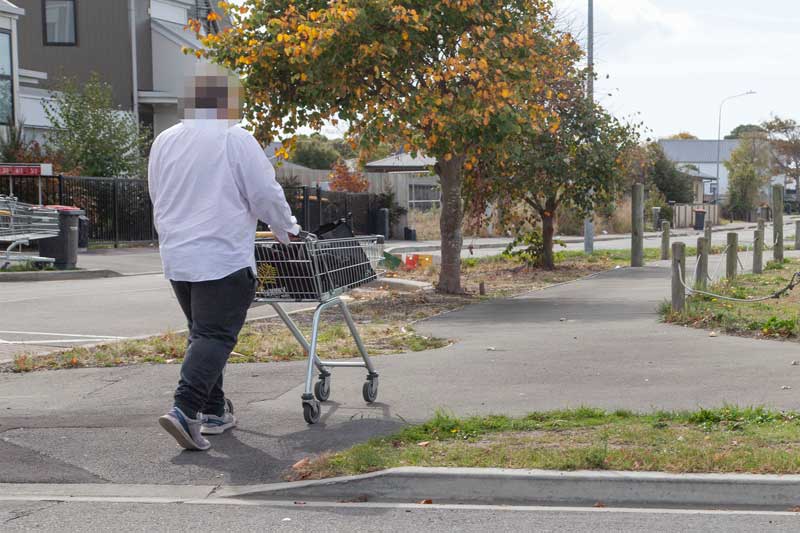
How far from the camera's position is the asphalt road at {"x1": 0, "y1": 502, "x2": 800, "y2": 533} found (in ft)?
15.9

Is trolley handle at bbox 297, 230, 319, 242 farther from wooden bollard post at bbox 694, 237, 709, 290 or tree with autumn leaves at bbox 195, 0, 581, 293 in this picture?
wooden bollard post at bbox 694, 237, 709, 290

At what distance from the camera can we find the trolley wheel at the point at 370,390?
734cm

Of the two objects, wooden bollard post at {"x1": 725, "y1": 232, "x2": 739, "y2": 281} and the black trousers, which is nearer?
the black trousers

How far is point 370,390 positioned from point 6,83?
80.8 feet

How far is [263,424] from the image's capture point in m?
6.86

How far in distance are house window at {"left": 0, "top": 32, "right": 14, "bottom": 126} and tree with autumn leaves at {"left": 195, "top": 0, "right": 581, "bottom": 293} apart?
1639 centimetres

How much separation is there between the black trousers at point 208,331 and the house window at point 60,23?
34339 millimetres

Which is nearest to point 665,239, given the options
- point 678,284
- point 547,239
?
point 547,239

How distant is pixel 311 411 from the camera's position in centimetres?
667

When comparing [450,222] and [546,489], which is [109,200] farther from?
[546,489]

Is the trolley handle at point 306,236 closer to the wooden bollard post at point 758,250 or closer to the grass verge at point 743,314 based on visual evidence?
the grass verge at point 743,314

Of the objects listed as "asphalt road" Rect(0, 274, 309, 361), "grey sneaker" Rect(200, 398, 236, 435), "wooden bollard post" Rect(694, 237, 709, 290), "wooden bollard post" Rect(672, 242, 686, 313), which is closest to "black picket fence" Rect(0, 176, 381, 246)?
"asphalt road" Rect(0, 274, 309, 361)

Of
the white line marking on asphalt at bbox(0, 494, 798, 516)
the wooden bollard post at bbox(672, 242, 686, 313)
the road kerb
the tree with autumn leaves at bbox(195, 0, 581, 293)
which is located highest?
the tree with autumn leaves at bbox(195, 0, 581, 293)

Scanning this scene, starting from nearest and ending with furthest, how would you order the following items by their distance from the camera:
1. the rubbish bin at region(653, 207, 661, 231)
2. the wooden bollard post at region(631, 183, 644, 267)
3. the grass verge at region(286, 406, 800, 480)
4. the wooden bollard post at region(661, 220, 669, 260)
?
the grass verge at region(286, 406, 800, 480), the wooden bollard post at region(631, 183, 644, 267), the wooden bollard post at region(661, 220, 669, 260), the rubbish bin at region(653, 207, 661, 231)
